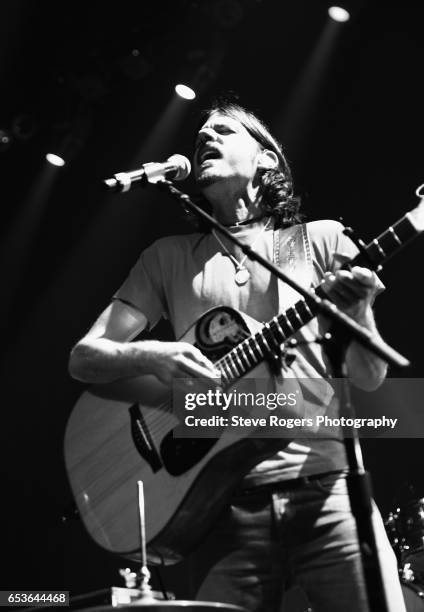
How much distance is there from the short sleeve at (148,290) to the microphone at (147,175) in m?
0.47

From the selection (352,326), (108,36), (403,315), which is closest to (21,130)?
(108,36)

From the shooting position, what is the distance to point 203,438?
7.83 feet

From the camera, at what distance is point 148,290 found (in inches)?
111

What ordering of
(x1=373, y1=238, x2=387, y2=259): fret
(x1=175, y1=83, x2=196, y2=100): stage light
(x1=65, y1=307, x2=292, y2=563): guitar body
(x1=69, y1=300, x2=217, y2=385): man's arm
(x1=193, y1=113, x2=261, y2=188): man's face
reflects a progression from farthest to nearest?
(x1=175, y1=83, x2=196, y2=100): stage light → (x1=193, y1=113, x2=261, y2=188): man's face → (x1=69, y1=300, x2=217, y2=385): man's arm → (x1=65, y1=307, x2=292, y2=563): guitar body → (x1=373, y1=238, x2=387, y2=259): fret

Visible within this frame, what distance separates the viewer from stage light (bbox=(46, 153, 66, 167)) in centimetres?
540

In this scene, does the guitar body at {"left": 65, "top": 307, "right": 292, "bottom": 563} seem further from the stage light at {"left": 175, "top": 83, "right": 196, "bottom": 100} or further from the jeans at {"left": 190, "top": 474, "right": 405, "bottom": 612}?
the stage light at {"left": 175, "top": 83, "right": 196, "bottom": 100}

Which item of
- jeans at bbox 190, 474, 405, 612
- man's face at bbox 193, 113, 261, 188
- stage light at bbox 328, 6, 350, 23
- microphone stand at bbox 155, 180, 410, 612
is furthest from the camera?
stage light at bbox 328, 6, 350, 23

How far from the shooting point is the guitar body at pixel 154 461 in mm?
2322

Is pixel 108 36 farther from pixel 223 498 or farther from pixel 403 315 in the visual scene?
pixel 223 498

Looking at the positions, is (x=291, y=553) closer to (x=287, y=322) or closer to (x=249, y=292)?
(x=287, y=322)

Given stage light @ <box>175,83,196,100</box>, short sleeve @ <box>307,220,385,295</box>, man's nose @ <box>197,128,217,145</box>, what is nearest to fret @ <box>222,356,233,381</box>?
short sleeve @ <box>307,220,385,295</box>

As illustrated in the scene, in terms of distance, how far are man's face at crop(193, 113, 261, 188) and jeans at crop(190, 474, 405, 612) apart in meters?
1.26

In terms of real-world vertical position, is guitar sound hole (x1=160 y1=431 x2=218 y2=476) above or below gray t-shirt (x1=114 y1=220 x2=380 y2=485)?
below

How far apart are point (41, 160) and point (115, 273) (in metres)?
0.98
